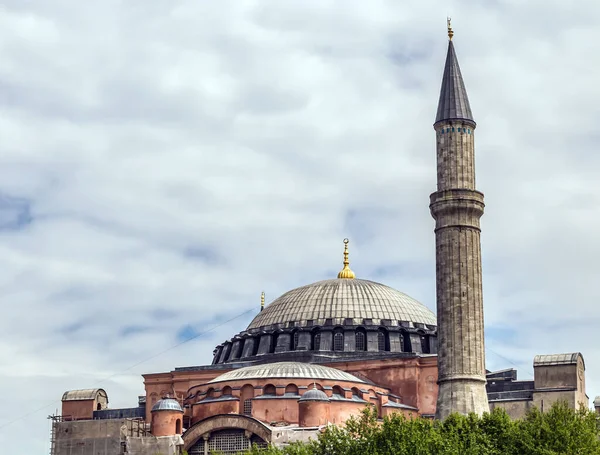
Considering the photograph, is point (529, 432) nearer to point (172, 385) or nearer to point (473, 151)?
point (473, 151)

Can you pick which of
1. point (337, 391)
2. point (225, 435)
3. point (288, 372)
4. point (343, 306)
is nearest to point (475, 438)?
point (225, 435)

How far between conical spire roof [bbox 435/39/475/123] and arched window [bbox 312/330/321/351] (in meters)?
12.1

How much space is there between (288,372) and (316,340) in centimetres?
712

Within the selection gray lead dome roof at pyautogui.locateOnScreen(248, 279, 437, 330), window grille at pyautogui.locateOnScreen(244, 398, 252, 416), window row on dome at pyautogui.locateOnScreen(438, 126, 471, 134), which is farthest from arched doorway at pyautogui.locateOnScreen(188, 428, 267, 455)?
window row on dome at pyautogui.locateOnScreen(438, 126, 471, 134)

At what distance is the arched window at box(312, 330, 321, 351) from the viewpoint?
192ft

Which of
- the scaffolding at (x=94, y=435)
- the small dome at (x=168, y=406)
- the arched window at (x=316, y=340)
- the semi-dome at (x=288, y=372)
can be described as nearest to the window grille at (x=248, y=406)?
the semi-dome at (x=288, y=372)

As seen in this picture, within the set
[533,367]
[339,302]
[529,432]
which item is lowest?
[529,432]

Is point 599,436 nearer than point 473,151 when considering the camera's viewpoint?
Yes

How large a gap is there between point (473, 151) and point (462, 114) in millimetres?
1464

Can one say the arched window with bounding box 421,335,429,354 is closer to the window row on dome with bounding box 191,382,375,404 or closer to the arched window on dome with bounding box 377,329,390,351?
the arched window on dome with bounding box 377,329,390,351

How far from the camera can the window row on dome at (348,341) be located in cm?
5816

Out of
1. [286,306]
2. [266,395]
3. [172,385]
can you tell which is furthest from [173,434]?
[286,306]

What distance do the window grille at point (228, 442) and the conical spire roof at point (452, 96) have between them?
1394cm

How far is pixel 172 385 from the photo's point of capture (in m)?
59.0
